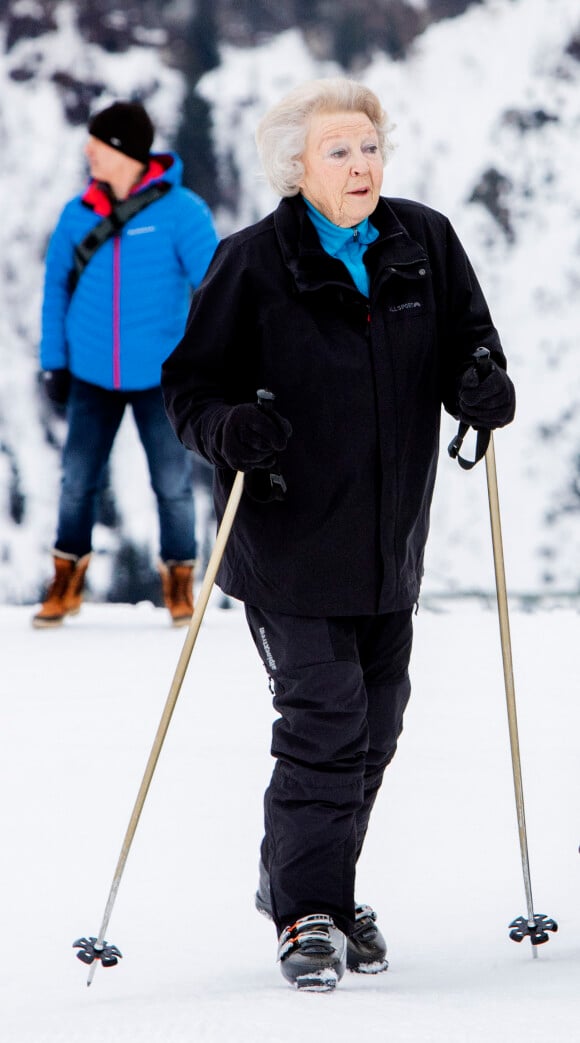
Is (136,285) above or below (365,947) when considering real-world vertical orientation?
above

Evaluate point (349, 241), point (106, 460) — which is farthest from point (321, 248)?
point (106, 460)

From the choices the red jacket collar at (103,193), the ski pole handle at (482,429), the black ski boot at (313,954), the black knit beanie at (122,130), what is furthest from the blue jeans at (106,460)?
the black ski boot at (313,954)

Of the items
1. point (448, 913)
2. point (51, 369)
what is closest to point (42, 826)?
point (448, 913)

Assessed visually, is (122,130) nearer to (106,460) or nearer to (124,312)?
(124,312)

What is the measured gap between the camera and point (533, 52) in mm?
4387

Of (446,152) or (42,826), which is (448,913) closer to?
(42,826)

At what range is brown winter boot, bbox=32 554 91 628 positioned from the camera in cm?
403

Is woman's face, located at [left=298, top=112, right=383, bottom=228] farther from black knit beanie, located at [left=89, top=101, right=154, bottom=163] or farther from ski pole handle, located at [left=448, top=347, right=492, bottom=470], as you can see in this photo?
black knit beanie, located at [left=89, top=101, right=154, bottom=163]

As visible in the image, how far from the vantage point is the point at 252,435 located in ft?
5.61

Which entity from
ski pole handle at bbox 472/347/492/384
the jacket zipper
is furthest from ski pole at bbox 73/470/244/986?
→ the jacket zipper

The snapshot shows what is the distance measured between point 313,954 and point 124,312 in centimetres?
244

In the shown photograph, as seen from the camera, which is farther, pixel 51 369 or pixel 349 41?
pixel 349 41

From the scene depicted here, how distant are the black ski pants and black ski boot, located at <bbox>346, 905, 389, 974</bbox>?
0.08 metres

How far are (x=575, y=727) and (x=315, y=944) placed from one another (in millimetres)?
1412
